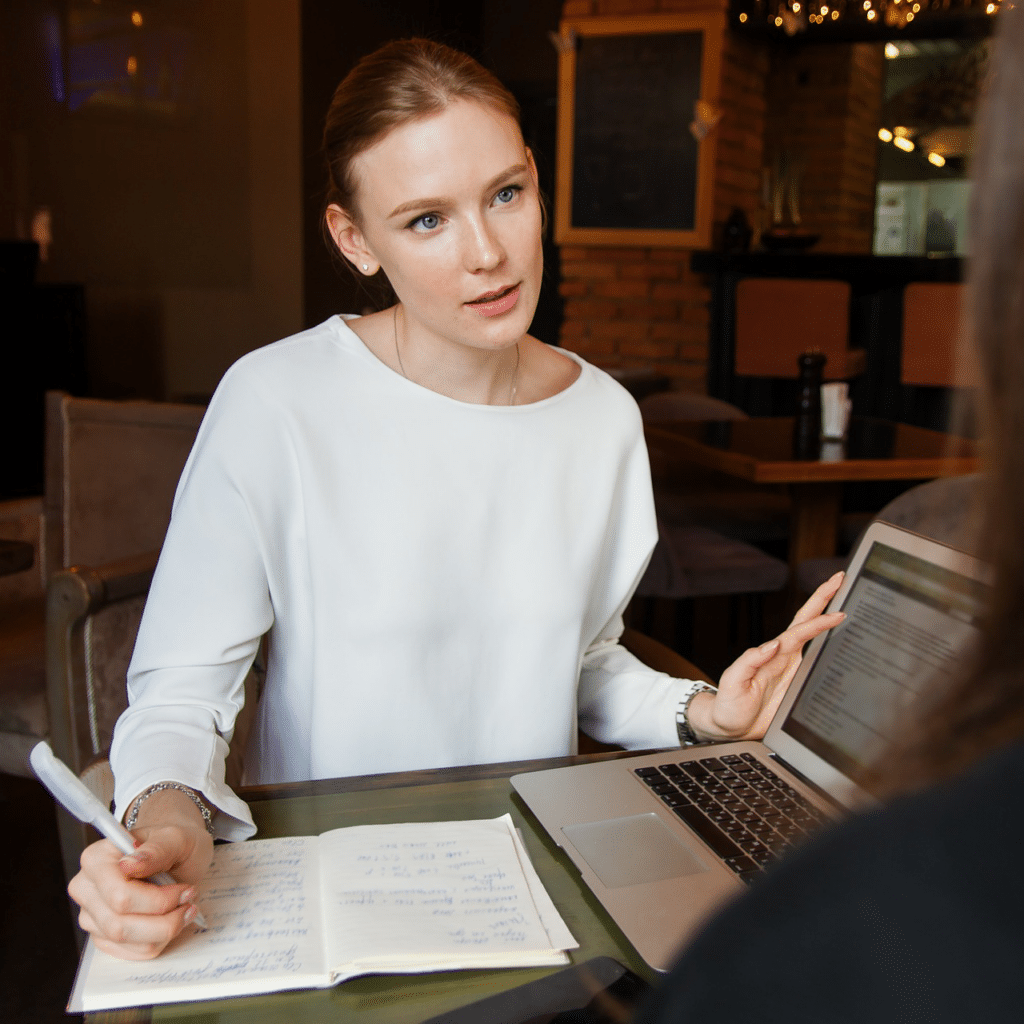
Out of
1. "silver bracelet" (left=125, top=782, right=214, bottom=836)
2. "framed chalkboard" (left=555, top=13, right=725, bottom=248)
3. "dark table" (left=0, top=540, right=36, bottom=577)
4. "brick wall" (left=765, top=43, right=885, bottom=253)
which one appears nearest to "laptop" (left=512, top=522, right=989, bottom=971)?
"silver bracelet" (left=125, top=782, right=214, bottom=836)

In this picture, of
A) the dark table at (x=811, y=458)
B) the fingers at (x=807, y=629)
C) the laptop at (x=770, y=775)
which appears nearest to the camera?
the laptop at (x=770, y=775)

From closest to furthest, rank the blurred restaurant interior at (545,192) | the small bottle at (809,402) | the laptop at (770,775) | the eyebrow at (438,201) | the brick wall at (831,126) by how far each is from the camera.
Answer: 1. the laptop at (770,775)
2. the eyebrow at (438,201)
3. the small bottle at (809,402)
4. the blurred restaurant interior at (545,192)
5. the brick wall at (831,126)

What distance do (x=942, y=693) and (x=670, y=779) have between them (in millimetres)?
698

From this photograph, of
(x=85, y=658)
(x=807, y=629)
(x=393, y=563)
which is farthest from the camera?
(x=85, y=658)

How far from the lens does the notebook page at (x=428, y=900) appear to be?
68cm

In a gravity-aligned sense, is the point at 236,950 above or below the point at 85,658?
above

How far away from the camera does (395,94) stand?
3.59 ft

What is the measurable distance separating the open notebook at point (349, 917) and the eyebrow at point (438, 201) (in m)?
0.59

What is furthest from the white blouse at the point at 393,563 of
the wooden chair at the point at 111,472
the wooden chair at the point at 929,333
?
the wooden chair at the point at 929,333

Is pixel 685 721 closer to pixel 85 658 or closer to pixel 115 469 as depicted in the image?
pixel 85 658

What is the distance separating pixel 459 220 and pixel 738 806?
0.61 meters

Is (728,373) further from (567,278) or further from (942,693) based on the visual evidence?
(942,693)

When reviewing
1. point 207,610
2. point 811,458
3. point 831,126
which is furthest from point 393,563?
point 831,126

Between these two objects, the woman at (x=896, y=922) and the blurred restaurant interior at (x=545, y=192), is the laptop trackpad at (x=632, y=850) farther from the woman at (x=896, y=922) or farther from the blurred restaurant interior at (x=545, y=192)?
the blurred restaurant interior at (x=545, y=192)
